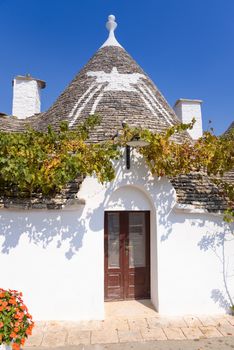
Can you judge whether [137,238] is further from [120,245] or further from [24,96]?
[24,96]

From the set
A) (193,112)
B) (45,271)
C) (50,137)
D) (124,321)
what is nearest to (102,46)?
(193,112)

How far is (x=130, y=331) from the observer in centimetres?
688

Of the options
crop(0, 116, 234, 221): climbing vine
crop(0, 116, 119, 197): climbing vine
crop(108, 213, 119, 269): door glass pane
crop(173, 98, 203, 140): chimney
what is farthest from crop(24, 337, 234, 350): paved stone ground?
crop(173, 98, 203, 140): chimney

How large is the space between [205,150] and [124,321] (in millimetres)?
5176

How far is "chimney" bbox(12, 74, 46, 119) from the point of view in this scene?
14461 mm

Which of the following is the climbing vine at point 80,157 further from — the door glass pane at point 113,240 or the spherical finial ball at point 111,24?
the spherical finial ball at point 111,24

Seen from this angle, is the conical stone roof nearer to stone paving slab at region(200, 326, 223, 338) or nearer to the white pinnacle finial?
the white pinnacle finial

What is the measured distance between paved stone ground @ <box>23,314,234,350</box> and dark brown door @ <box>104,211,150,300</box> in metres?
1.16

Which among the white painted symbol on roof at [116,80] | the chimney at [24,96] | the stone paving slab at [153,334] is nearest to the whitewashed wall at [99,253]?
the stone paving slab at [153,334]

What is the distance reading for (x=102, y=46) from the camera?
43.9ft

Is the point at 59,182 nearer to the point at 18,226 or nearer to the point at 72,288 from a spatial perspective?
the point at 18,226

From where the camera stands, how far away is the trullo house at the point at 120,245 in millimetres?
7461

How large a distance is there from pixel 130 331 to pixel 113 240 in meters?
2.65

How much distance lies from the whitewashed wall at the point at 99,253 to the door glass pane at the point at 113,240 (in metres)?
0.78
